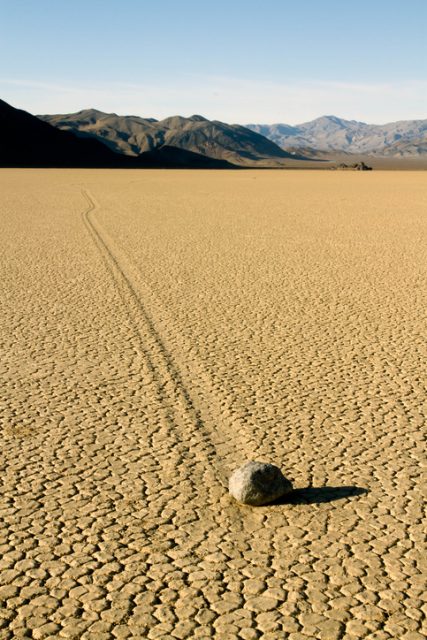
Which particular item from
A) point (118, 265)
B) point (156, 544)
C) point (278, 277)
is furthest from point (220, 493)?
point (118, 265)

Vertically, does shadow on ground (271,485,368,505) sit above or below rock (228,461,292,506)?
below

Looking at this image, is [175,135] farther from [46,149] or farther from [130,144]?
[46,149]

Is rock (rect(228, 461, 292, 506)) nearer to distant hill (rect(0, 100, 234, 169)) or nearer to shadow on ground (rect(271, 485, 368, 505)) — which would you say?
shadow on ground (rect(271, 485, 368, 505))

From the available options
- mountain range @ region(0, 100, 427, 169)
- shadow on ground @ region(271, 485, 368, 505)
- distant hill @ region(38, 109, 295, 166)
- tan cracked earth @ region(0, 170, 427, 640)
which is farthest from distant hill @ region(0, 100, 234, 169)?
shadow on ground @ region(271, 485, 368, 505)

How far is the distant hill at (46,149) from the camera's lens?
73812 millimetres

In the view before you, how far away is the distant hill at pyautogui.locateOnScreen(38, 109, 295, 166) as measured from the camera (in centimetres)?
14812

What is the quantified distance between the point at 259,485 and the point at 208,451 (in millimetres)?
806

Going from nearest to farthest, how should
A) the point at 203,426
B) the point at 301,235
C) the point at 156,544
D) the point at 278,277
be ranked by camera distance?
the point at 156,544
the point at 203,426
the point at 278,277
the point at 301,235

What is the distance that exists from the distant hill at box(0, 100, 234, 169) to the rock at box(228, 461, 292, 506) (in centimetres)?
6686

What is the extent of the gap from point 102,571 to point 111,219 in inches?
663

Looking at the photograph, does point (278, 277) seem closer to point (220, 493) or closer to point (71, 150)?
point (220, 493)

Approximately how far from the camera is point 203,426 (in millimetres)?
5277

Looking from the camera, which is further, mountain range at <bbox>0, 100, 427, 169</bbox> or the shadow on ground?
mountain range at <bbox>0, 100, 427, 169</bbox>

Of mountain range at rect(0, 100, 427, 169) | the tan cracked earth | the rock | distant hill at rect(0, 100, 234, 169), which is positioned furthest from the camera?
mountain range at rect(0, 100, 427, 169)
